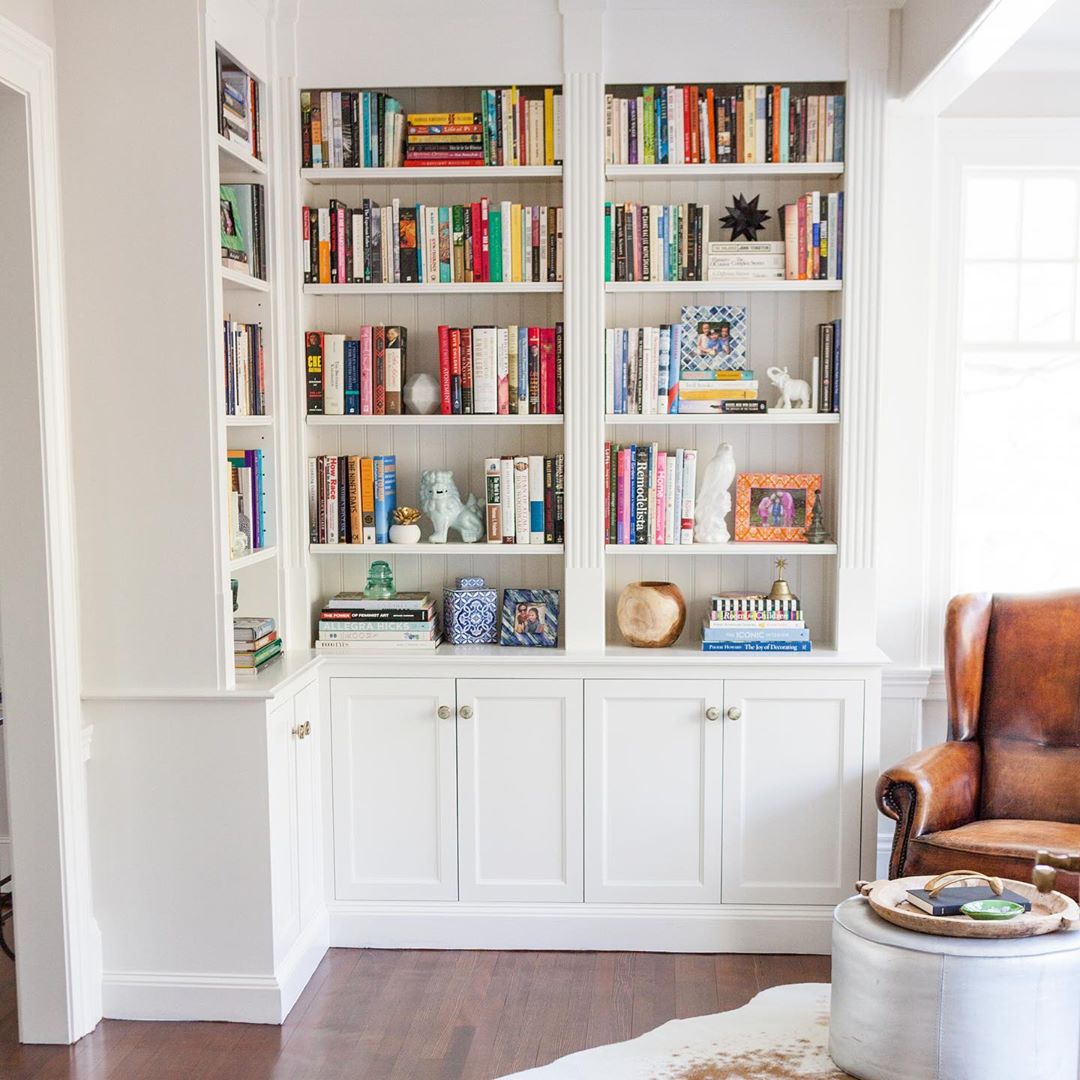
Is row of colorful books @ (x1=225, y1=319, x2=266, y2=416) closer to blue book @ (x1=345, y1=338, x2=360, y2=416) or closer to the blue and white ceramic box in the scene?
blue book @ (x1=345, y1=338, x2=360, y2=416)

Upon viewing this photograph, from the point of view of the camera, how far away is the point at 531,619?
385 centimetres

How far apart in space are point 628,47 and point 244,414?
4.95ft

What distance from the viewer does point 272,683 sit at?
10.9 feet

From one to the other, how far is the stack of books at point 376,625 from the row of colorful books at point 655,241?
1.15 m

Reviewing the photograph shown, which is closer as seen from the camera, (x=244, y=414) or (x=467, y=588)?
(x=244, y=414)

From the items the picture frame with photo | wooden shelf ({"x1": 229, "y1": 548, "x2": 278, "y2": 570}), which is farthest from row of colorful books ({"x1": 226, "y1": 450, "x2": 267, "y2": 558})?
the picture frame with photo

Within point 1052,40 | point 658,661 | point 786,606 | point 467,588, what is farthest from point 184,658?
point 1052,40

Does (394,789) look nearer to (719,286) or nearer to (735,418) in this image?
(735,418)

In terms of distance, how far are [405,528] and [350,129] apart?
1.18 m

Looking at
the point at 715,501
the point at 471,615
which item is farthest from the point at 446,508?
the point at 715,501

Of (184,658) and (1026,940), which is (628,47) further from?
(1026,940)

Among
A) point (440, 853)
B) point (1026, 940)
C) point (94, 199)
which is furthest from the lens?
point (440, 853)

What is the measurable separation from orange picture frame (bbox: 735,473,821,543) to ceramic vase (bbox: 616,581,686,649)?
0.91 ft

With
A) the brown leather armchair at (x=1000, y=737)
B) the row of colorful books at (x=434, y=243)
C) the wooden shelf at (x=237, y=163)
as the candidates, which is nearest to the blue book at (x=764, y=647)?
the brown leather armchair at (x=1000, y=737)
